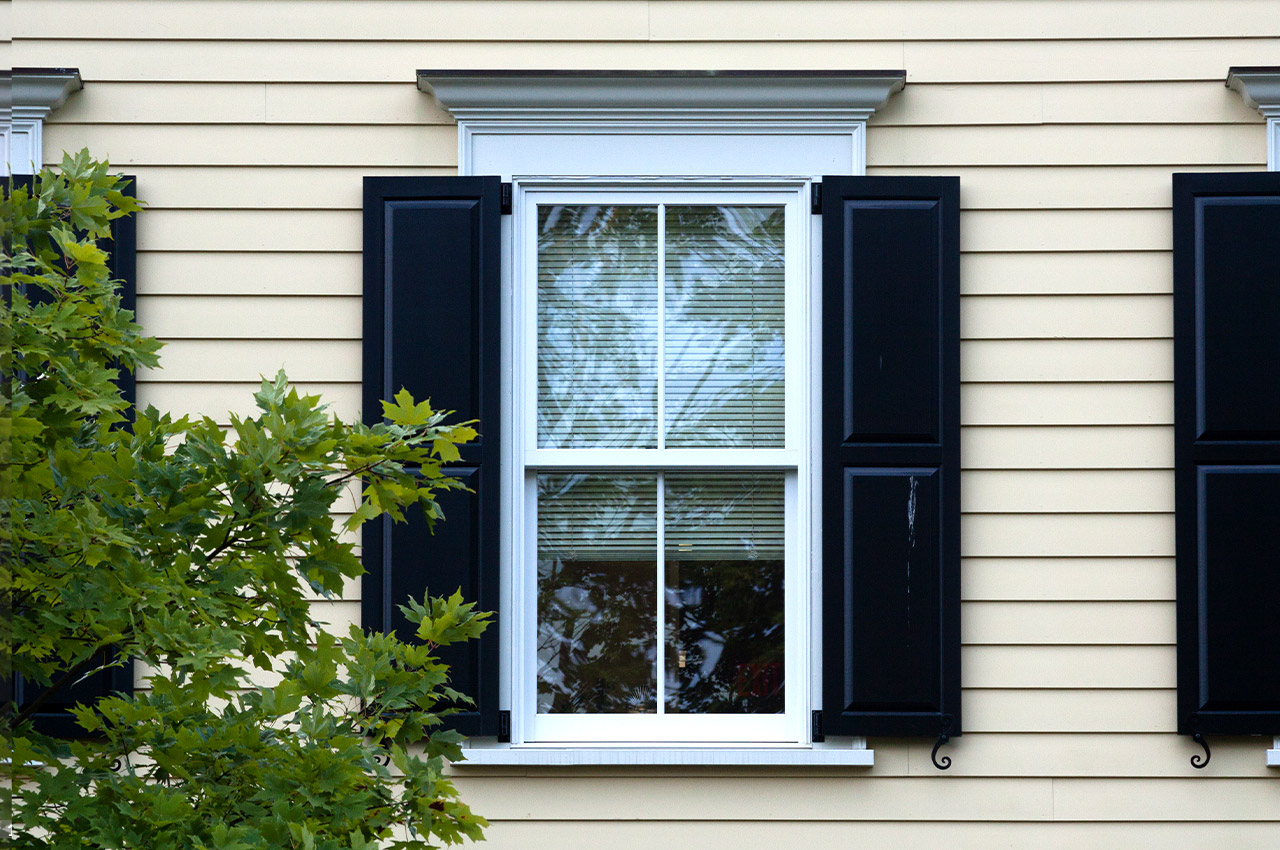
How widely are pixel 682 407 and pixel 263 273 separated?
1356mm

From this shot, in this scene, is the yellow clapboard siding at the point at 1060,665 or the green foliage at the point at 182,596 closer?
the green foliage at the point at 182,596

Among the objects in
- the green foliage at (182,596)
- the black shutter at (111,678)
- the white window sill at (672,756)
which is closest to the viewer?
the green foliage at (182,596)

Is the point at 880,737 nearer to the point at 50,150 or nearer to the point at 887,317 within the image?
the point at 887,317

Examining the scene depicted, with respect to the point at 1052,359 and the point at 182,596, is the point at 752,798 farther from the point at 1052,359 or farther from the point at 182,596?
the point at 182,596

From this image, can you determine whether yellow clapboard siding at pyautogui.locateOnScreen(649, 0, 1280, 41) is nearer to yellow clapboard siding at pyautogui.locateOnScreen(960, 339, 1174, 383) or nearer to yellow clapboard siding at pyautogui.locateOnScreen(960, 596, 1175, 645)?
yellow clapboard siding at pyautogui.locateOnScreen(960, 339, 1174, 383)

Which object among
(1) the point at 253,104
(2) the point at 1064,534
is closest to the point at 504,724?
(2) the point at 1064,534

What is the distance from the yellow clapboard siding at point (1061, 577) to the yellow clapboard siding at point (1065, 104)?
4.43 ft

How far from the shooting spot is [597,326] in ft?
11.1

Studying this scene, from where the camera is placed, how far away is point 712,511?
334cm

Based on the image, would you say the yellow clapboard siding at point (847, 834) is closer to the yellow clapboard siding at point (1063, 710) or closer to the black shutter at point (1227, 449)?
the yellow clapboard siding at point (1063, 710)

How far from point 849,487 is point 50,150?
2648mm

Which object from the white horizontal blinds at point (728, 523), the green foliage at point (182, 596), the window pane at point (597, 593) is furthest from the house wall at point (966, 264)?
the green foliage at point (182, 596)

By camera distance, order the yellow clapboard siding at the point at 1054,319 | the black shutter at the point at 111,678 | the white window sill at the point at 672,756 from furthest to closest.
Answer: the yellow clapboard siding at the point at 1054,319
the white window sill at the point at 672,756
the black shutter at the point at 111,678

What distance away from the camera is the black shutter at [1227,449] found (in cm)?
313
